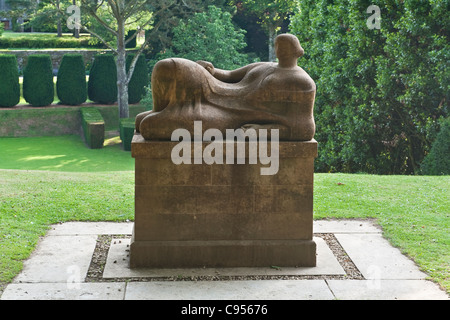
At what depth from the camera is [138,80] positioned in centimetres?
2980

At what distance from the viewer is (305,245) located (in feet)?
24.1

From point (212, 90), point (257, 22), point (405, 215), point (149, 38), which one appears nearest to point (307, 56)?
point (405, 215)

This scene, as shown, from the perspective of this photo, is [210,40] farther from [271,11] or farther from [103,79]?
[271,11]

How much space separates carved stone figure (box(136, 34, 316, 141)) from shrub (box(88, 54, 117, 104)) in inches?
872

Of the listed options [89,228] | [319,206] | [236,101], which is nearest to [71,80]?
[319,206]

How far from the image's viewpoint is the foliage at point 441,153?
13969mm

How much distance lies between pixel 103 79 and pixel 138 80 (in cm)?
170

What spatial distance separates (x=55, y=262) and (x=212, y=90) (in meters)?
2.68

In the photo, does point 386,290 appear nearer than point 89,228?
Yes

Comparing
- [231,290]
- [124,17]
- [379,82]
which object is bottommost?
[231,290]

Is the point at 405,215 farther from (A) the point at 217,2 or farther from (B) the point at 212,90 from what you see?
(A) the point at 217,2

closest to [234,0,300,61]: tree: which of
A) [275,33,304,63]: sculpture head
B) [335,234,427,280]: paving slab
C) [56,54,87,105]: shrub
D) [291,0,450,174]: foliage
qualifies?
[56,54,87,105]: shrub

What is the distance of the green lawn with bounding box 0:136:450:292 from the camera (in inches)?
314

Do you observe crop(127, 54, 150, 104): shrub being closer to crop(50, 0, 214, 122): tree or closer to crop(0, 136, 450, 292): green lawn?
crop(50, 0, 214, 122): tree
